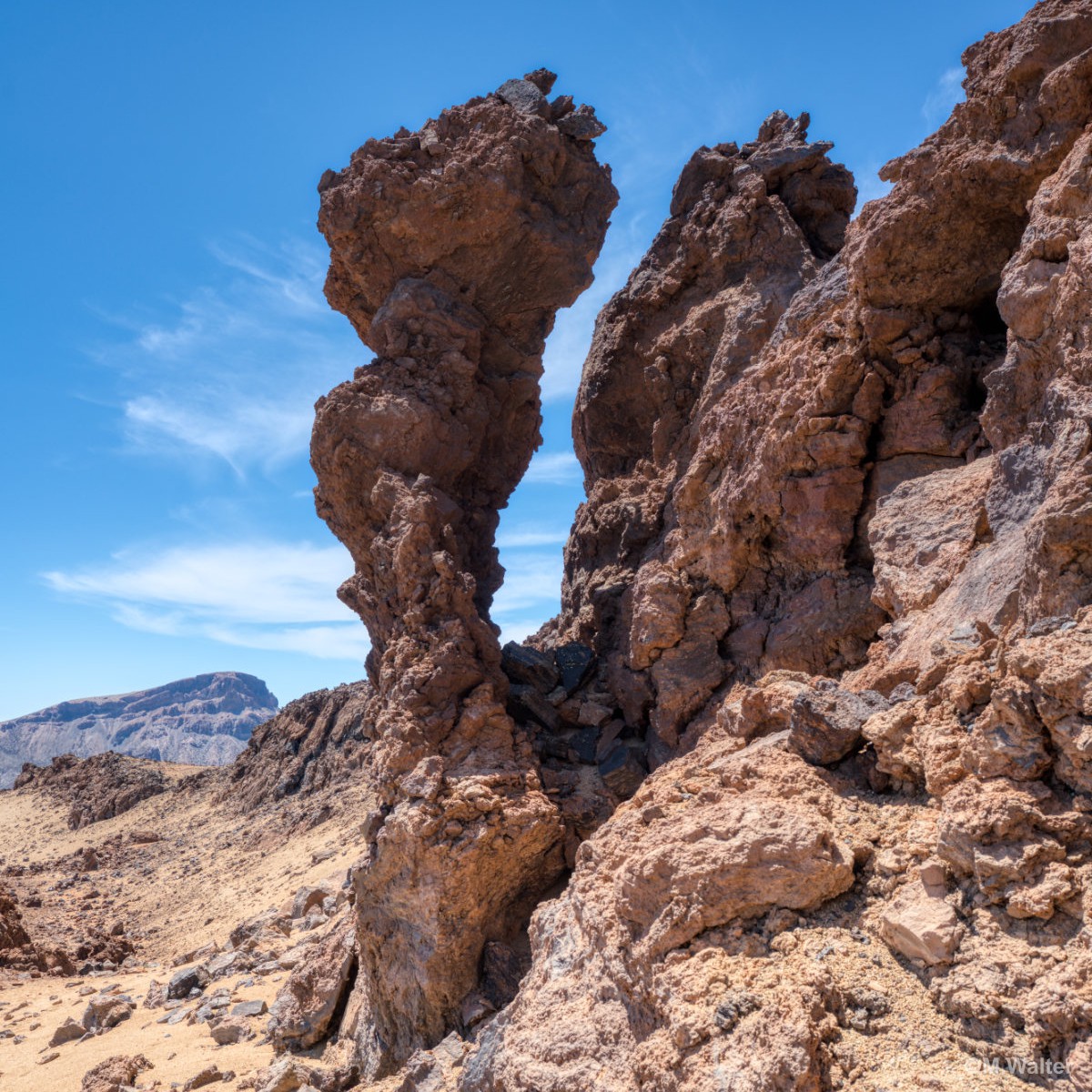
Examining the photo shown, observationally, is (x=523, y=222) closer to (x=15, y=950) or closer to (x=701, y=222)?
(x=701, y=222)

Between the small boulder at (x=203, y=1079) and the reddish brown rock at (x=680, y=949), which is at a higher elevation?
the reddish brown rock at (x=680, y=949)

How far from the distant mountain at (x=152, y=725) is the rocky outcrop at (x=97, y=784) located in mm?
71113

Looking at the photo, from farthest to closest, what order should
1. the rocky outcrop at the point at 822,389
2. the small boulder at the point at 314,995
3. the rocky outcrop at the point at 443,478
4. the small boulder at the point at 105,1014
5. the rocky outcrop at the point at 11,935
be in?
the rocky outcrop at the point at 11,935 → the small boulder at the point at 105,1014 → the small boulder at the point at 314,995 → the rocky outcrop at the point at 443,478 → the rocky outcrop at the point at 822,389

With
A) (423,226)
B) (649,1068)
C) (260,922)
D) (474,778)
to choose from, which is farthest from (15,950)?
(649,1068)

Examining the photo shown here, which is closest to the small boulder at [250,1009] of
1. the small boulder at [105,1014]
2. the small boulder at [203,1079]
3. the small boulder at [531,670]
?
the small boulder at [203,1079]

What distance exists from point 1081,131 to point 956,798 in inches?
198

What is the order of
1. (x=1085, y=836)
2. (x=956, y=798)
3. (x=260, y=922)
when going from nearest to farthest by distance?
(x=1085, y=836) → (x=956, y=798) → (x=260, y=922)

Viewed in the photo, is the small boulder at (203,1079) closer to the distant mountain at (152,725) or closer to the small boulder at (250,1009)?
the small boulder at (250,1009)

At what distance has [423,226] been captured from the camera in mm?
11102

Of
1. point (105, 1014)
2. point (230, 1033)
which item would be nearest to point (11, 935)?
point (105, 1014)

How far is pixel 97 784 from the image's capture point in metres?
40.6

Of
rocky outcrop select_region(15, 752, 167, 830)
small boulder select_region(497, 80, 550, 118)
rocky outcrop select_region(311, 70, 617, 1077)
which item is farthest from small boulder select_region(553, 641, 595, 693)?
rocky outcrop select_region(15, 752, 167, 830)

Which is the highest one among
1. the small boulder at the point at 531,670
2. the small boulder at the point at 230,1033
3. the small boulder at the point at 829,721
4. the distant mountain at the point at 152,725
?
the distant mountain at the point at 152,725

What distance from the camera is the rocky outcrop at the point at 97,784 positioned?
37.4 meters
